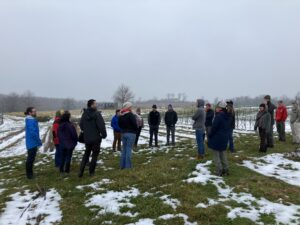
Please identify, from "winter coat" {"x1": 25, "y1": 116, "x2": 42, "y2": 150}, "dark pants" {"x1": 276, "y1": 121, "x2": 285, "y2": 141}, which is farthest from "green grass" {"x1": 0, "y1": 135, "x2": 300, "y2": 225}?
"dark pants" {"x1": 276, "y1": 121, "x2": 285, "y2": 141}

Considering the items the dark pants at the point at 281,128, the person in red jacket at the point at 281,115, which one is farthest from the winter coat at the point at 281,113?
the dark pants at the point at 281,128

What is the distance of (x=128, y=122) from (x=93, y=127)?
106 cm

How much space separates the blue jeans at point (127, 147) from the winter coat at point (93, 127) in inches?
30.7

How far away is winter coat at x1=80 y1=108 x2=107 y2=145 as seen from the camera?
389 inches

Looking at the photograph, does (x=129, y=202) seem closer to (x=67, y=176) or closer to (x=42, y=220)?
(x=42, y=220)

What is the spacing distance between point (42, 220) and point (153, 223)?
7.70ft

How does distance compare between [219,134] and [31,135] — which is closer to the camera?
A: [219,134]

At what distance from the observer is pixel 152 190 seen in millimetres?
8219

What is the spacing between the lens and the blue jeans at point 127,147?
10406 mm

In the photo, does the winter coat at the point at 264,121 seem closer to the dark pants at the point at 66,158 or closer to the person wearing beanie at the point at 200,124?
the person wearing beanie at the point at 200,124

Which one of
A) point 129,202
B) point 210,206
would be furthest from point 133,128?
point 210,206

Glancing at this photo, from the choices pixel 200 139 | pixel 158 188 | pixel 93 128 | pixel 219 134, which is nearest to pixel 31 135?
pixel 93 128

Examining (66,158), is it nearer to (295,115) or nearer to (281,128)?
(295,115)

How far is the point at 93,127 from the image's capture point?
9945 mm
